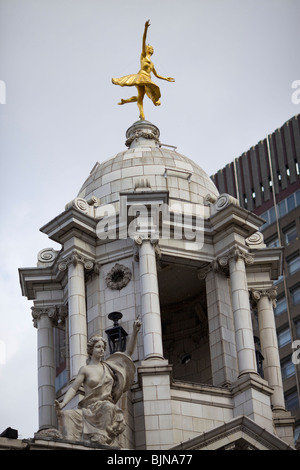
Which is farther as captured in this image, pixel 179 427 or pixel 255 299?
pixel 255 299

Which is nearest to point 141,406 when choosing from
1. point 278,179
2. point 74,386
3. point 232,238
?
point 74,386

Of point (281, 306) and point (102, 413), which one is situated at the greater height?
point (281, 306)

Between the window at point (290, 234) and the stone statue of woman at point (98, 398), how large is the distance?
6643 centimetres

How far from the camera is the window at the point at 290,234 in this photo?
118 meters

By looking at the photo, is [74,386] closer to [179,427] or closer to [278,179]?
[179,427]

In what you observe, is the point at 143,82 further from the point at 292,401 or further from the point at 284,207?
the point at 284,207

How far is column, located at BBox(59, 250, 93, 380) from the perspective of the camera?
188 feet

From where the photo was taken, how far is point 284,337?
11081cm

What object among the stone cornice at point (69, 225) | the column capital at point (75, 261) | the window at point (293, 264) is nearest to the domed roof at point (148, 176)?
the stone cornice at point (69, 225)

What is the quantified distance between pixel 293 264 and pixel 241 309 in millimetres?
→ 57509

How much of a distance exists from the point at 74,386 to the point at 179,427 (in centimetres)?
590

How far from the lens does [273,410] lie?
60031mm

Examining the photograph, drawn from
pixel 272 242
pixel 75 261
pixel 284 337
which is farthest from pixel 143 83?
pixel 272 242
